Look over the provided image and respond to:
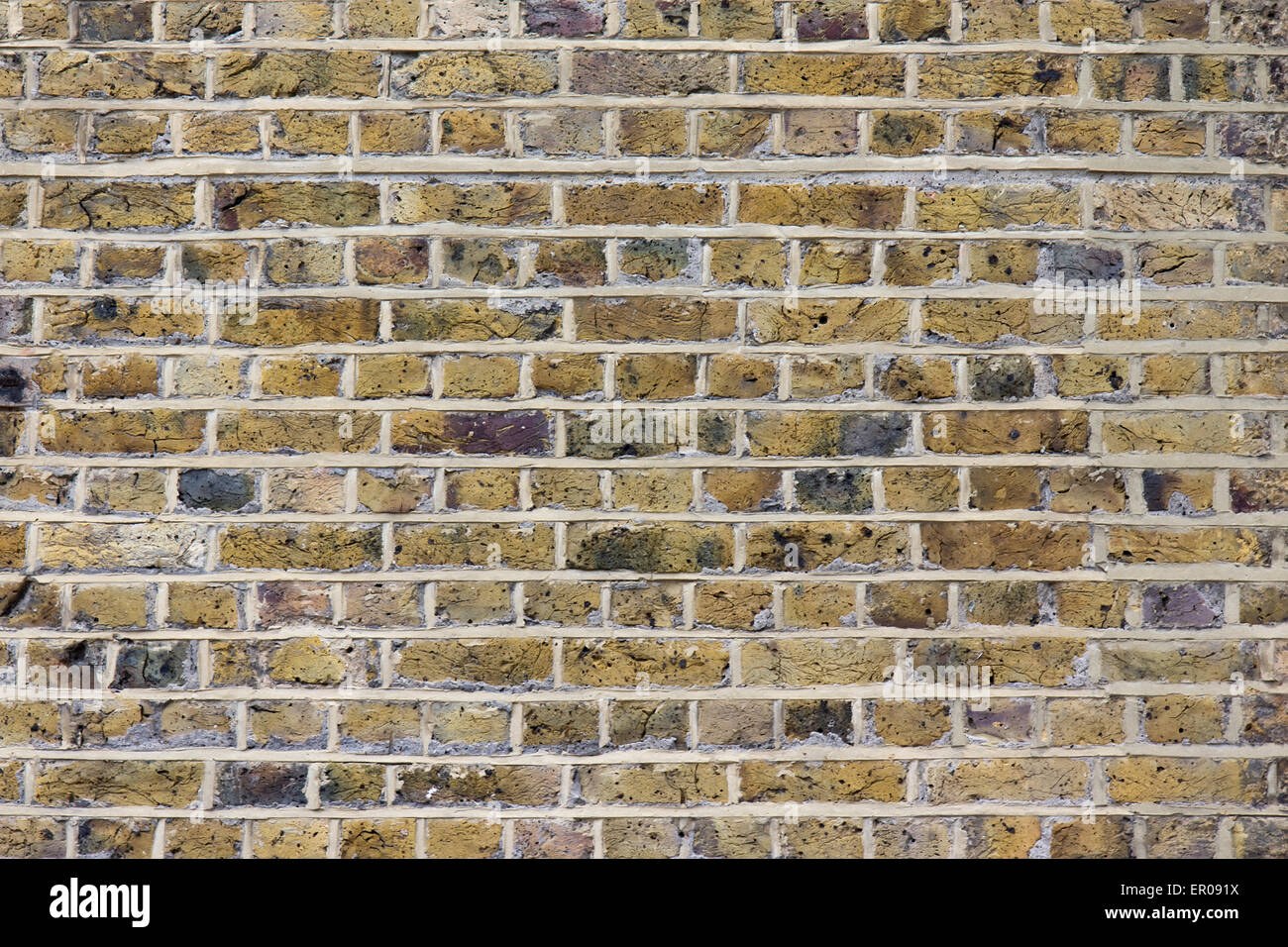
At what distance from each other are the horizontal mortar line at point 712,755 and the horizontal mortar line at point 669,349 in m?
0.65

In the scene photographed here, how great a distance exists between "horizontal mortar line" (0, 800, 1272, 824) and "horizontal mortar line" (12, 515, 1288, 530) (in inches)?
19.9

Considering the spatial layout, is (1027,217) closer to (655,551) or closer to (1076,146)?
(1076,146)

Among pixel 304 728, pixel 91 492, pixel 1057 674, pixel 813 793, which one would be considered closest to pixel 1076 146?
pixel 1057 674

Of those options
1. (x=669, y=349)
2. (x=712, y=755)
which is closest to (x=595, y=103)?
(x=669, y=349)

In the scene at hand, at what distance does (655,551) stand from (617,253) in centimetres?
53

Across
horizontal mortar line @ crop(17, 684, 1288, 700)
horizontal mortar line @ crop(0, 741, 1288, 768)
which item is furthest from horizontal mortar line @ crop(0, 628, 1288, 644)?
horizontal mortar line @ crop(0, 741, 1288, 768)

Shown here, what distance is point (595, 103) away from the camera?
136cm

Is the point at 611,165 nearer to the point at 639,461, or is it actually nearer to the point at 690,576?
the point at 639,461

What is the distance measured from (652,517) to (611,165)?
626 millimetres

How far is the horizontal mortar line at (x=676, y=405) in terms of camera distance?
4.43ft

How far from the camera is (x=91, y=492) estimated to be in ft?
4.42

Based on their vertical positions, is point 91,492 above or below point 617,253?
below

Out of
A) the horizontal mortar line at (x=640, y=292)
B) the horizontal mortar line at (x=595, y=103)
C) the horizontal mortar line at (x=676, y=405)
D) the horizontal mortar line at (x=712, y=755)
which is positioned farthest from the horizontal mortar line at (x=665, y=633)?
the horizontal mortar line at (x=595, y=103)

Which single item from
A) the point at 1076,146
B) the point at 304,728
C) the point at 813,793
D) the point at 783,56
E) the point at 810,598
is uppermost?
the point at 783,56
